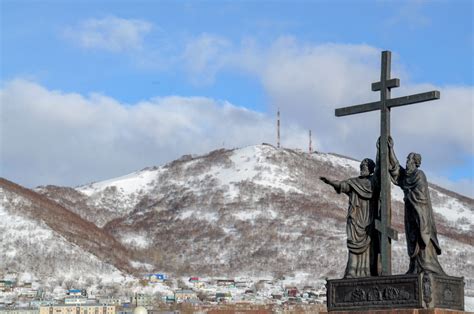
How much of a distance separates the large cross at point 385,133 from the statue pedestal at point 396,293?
1.81 ft

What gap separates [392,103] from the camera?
1856 centimetres

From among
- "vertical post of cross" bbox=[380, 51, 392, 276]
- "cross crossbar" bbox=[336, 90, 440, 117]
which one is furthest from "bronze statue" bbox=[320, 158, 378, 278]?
"cross crossbar" bbox=[336, 90, 440, 117]

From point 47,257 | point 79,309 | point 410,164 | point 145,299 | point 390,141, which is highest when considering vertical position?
point 47,257

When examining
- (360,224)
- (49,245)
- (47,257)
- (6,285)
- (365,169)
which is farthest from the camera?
(49,245)

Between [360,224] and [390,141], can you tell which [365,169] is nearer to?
[390,141]

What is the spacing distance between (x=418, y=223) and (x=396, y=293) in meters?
1.19

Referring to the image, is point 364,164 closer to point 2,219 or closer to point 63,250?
point 63,250

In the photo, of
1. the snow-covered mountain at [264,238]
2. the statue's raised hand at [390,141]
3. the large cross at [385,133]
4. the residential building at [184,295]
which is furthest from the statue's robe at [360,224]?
the snow-covered mountain at [264,238]

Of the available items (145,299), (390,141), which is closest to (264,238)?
(145,299)

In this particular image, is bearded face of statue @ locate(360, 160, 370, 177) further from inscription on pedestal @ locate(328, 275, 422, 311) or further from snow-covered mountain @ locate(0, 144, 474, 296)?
snow-covered mountain @ locate(0, 144, 474, 296)

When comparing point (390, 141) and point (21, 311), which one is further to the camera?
point (21, 311)

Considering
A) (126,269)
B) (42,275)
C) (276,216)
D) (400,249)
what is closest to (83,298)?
(42,275)

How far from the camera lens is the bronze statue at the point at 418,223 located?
1747 centimetres

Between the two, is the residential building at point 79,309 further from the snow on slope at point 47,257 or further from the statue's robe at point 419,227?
the statue's robe at point 419,227
